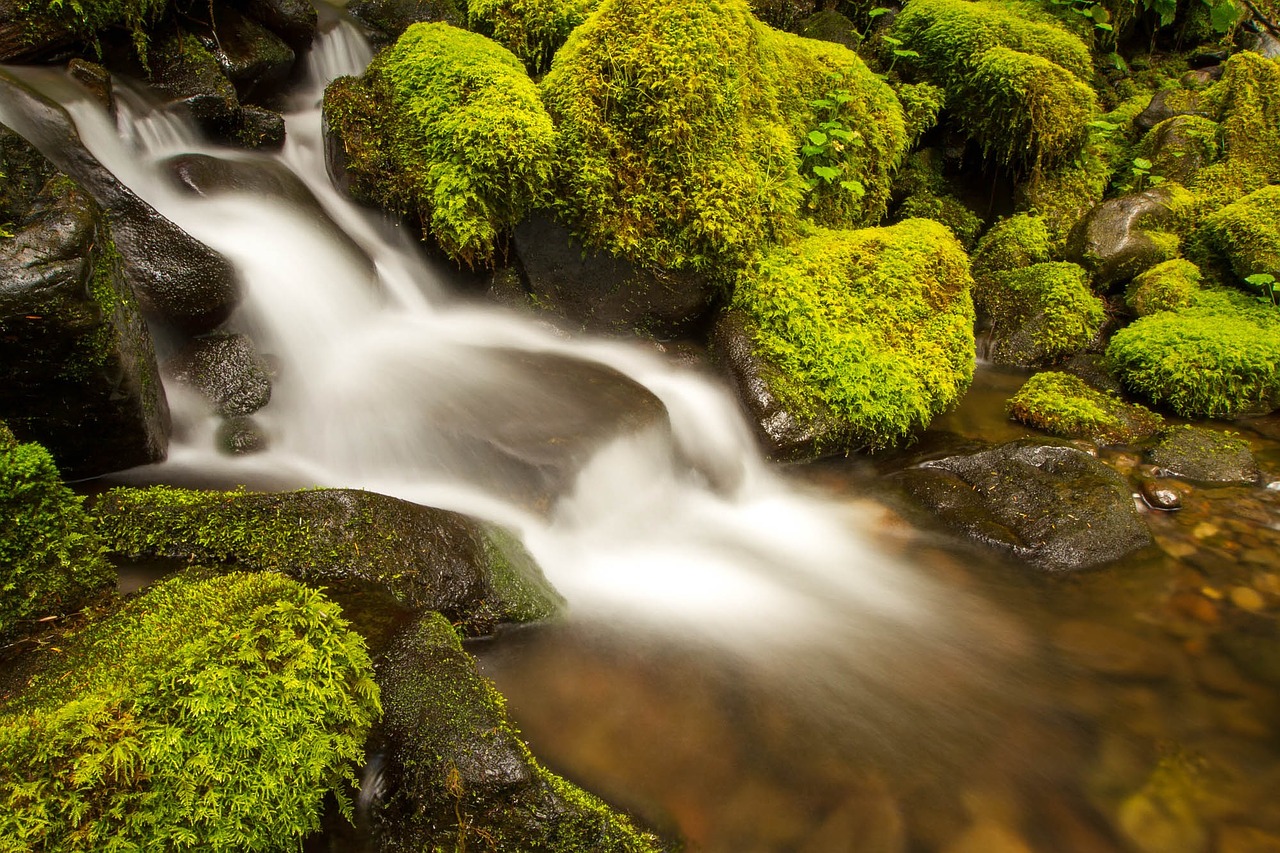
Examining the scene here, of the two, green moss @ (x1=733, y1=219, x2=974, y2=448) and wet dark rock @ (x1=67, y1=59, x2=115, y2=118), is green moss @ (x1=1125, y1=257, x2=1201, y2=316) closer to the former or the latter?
green moss @ (x1=733, y1=219, x2=974, y2=448)

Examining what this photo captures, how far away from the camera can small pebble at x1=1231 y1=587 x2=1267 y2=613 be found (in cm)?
390

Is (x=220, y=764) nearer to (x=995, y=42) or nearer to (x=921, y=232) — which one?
(x=921, y=232)

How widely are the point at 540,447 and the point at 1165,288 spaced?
632 cm

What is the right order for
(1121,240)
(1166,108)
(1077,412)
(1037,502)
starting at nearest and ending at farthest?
(1037,502)
(1077,412)
(1121,240)
(1166,108)

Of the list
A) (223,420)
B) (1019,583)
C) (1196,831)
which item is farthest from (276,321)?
(1196,831)

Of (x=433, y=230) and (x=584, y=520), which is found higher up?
(x=433, y=230)

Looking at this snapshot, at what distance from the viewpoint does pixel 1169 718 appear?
124 inches

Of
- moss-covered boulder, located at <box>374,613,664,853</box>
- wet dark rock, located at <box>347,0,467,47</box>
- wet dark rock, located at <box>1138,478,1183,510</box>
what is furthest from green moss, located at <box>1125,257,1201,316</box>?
wet dark rock, located at <box>347,0,467,47</box>

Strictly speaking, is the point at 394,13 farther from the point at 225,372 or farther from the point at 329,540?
the point at 329,540

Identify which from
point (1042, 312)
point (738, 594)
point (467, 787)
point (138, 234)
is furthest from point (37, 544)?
point (1042, 312)

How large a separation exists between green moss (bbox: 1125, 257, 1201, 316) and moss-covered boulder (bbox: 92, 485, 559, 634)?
672 cm

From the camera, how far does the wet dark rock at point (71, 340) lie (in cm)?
281

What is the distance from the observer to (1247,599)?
3.96 m

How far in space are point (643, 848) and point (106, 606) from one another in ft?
6.18
